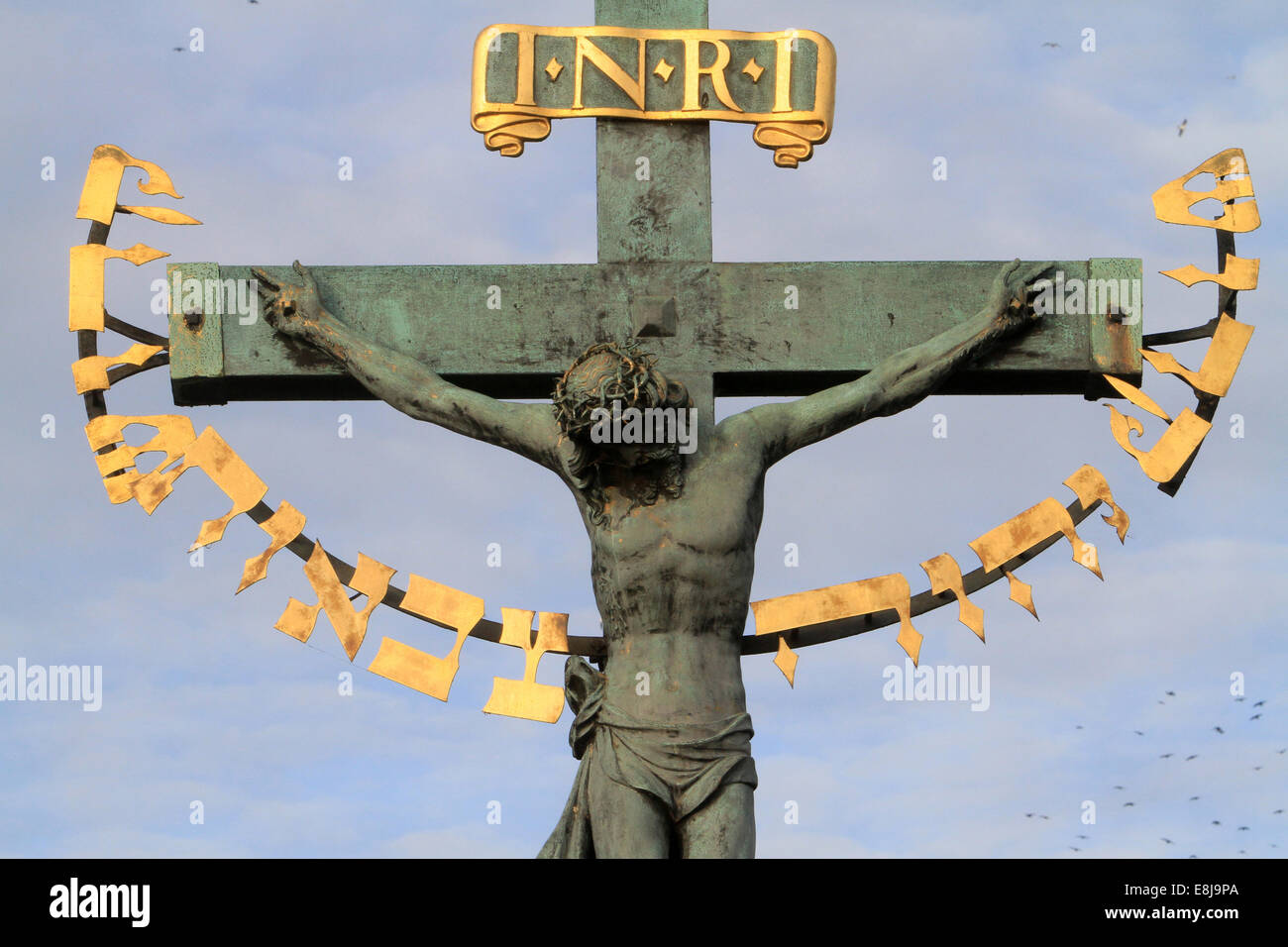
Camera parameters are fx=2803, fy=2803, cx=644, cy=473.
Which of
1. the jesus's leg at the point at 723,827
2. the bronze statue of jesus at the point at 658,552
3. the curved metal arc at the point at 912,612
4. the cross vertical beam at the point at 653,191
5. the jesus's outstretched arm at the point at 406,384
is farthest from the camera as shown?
the cross vertical beam at the point at 653,191

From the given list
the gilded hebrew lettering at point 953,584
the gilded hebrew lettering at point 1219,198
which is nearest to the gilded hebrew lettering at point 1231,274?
the gilded hebrew lettering at point 1219,198

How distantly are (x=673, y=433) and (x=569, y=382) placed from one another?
0.40 meters

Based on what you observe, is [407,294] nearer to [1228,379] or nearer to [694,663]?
[694,663]

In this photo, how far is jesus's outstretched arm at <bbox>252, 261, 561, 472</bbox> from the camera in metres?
9.79

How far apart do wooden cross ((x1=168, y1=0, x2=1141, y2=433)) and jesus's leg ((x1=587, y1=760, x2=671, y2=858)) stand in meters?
1.65

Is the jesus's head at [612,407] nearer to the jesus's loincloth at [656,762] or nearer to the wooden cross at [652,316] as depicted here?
the wooden cross at [652,316]

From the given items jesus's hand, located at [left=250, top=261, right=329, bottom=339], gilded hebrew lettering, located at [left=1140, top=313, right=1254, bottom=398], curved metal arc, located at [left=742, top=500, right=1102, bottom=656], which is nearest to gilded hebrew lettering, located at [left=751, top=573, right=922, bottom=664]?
curved metal arc, located at [left=742, top=500, right=1102, bottom=656]

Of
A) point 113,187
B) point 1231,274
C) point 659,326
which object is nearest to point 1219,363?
point 1231,274

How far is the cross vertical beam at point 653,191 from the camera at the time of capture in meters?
10.2

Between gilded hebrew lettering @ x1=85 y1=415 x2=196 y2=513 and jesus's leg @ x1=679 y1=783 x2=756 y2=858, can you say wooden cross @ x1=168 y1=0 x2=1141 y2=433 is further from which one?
jesus's leg @ x1=679 y1=783 x2=756 y2=858

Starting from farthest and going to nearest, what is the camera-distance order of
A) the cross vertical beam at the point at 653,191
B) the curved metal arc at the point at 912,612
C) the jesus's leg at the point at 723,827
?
the cross vertical beam at the point at 653,191 → the curved metal arc at the point at 912,612 → the jesus's leg at the point at 723,827

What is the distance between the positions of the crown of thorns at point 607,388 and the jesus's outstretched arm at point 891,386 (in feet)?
1.46

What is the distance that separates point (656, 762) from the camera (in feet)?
30.3
